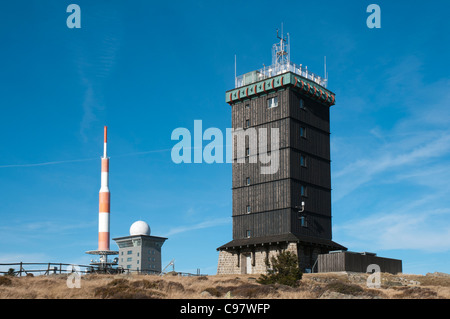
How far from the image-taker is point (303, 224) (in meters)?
59.2

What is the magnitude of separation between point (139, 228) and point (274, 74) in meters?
51.0

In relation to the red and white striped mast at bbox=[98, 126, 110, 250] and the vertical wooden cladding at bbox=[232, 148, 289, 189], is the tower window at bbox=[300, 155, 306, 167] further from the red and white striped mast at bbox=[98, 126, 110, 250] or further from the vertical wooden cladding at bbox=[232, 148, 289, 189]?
the red and white striped mast at bbox=[98, 126, 110, 250]

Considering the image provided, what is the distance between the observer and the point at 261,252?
58938 millimetres

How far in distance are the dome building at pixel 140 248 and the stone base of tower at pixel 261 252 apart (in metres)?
44.9

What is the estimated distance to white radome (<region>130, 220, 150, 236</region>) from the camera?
10400 centimetres

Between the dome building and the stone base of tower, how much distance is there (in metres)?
44.9

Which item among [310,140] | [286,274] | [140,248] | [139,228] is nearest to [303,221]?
[310,140]

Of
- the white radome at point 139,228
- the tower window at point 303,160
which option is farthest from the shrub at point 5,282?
the white radome at point 139,228

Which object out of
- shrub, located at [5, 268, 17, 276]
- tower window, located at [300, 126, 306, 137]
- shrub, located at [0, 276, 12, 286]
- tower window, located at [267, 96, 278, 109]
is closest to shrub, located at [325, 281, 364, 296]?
shrub, located at [0, 276, 12, 286]

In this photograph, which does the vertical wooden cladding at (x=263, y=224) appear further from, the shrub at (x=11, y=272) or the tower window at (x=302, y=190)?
the shrub at (x=11, y=272)

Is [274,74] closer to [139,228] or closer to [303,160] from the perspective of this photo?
[303,160]
